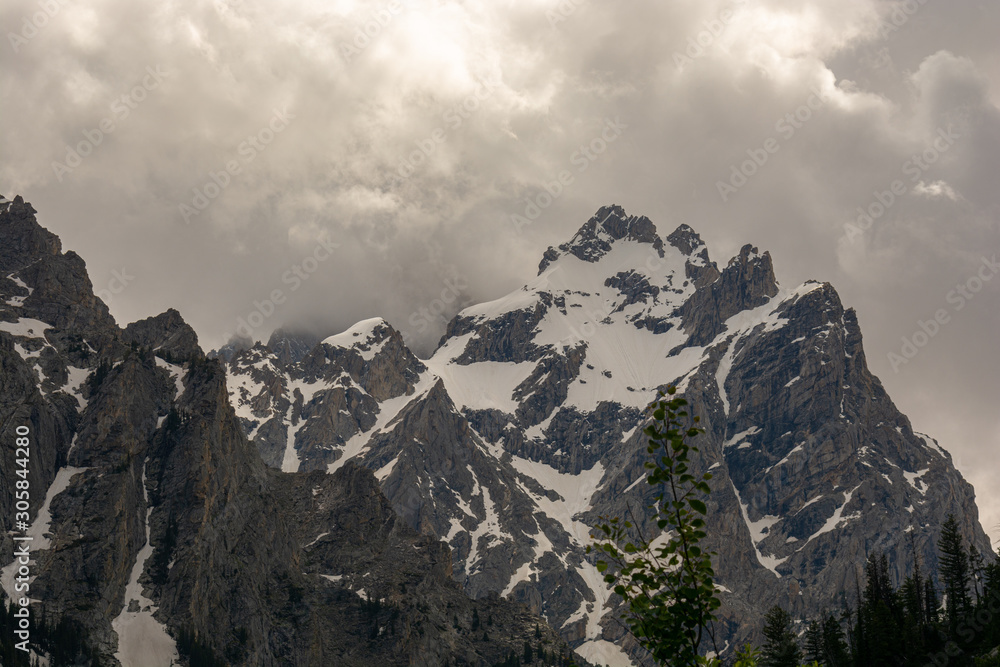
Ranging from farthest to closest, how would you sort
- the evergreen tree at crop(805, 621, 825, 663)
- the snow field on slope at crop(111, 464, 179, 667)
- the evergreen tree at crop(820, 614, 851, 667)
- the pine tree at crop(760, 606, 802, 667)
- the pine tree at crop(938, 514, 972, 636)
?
the snow field on slope at crop(111, 464, 179, 667), the evergreen tree at crop(805, 621, 825, 663), the pine tree at crop(938, 514, 972, 636), the evergreen tree at crop(820, 614, 851, 667), the pine tree at crop(760, 606, 802, 667)

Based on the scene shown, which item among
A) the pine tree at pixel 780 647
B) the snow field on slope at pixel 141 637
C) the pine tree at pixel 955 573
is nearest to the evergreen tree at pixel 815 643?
the pine tree at pixel 780 647

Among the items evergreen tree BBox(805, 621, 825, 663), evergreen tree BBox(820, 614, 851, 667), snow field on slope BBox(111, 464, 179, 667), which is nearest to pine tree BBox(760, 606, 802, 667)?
evergreen tree BBox(805, 621, 825, 663)

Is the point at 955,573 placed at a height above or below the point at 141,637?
below

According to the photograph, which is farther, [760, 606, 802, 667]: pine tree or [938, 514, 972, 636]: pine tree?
[938, 514, 972, 636]: pine tree

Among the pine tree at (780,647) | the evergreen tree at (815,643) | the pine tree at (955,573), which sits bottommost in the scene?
the pine tree at (780,647)

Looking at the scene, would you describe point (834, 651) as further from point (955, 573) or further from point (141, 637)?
point (141, 637)

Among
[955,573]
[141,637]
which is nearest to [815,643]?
[955,573]

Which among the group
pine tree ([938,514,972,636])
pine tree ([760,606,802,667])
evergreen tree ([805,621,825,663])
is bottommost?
pine tree ([760,606,802,667])

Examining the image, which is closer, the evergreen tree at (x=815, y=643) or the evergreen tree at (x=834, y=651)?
the evergreen tree at (x=834, y=651)

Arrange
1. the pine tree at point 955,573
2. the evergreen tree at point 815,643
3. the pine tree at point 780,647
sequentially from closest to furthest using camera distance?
the pine tree at point 780,647 < the pine tree at point 955,573 < the evergreen tree at point 815,643

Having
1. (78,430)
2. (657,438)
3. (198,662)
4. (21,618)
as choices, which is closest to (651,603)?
(657,438)

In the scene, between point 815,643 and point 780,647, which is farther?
point 815,643

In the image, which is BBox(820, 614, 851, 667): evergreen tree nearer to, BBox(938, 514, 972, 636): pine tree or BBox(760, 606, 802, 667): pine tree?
BBox(760, 606, 802, 667): pine tree

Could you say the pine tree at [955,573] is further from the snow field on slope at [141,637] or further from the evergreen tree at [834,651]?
the snow field on slope at [141,637]
